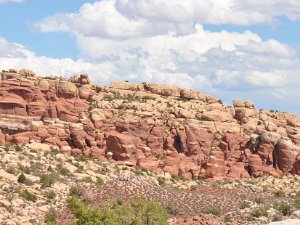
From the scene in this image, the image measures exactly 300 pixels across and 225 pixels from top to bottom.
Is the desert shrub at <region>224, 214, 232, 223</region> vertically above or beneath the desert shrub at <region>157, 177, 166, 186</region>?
beneath

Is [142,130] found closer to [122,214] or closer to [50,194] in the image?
[50,194]

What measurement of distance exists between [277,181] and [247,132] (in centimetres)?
946

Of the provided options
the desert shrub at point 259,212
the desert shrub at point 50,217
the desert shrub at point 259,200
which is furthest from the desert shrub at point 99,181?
the desert shrub at point 259,200

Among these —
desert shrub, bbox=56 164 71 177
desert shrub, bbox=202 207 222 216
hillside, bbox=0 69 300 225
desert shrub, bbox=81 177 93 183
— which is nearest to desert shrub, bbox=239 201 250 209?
hillside, bbox=0 69 300 225

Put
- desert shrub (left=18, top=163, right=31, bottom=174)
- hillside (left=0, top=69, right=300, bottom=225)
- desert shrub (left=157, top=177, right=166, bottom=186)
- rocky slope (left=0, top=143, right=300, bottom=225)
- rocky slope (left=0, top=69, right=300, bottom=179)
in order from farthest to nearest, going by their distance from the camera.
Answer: rocky slope (left=0, top=69, right=300, bottom=179) → desert shrub (left=157, top=177, right=166, bottom=186) → hillside (left=0, top=69, right=300, bottom=225) → desert shrub (left=18, top=163, right=31, bottom=174) → rocky slope (left=0, top=143, right=300, bottom=225)

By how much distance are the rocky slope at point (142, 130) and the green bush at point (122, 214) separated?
26743 millimetres

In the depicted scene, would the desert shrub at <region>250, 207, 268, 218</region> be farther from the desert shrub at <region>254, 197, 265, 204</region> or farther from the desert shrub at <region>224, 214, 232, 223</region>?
the desert shrub at <region>254, 197, 265, 204</region>

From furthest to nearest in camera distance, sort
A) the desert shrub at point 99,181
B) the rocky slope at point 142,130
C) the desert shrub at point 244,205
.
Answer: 1. the rocky slope at point 142,130
2. the desert shrub at point 99,181
3. the desert shrub at point 244,205

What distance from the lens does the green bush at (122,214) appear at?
165ft

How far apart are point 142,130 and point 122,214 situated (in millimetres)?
36413

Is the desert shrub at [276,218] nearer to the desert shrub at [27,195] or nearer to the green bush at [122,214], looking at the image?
the green bush at [122,214]

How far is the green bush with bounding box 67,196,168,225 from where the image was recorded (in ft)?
165

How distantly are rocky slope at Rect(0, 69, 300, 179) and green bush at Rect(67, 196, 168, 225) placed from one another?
26743mm

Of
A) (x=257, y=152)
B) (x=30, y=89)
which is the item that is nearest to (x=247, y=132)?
(x=257, y=152)
